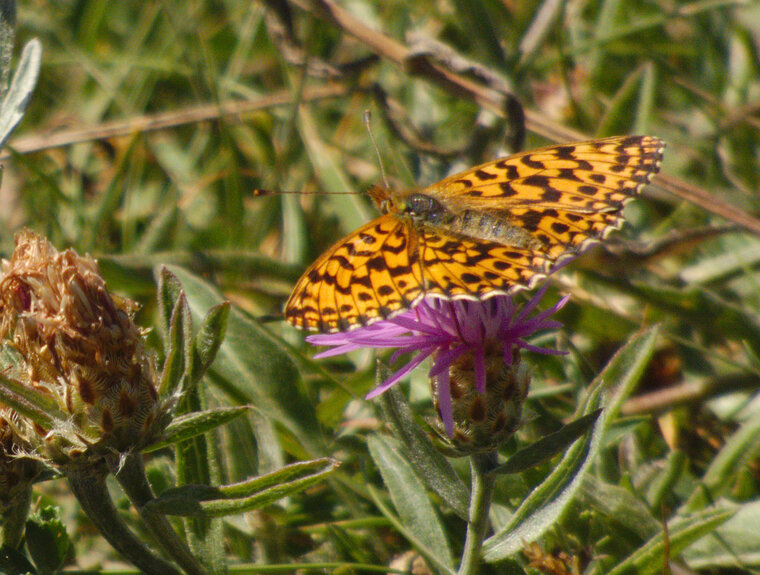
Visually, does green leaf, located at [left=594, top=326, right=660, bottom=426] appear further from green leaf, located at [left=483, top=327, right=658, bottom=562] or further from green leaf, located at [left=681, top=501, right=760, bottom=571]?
green leaf, located at [left=681, top=501, right=760, bottom=571]

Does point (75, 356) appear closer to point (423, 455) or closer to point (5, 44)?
point (423, 455)

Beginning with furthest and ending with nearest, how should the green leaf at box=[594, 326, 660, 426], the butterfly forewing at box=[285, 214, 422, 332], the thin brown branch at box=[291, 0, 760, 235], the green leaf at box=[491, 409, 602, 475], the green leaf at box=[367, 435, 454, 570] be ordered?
the thin brown branch at box=[291, 0, 760, 235] → the green leaf at box=[594, 326, 660, 426] → the green leaf at box=[367, 435, 454, 570] → the butterfly forewing at box=[285, 214, 422, 332] → the green leaf at box=[491, 409, 602, 475]

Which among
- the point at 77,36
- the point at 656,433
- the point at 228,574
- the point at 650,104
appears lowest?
A: the point at 656,433

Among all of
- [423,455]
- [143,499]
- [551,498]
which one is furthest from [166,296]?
[551,498]

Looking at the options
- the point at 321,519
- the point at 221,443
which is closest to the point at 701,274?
the point at 321,519

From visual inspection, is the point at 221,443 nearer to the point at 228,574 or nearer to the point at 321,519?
the point at 228,574

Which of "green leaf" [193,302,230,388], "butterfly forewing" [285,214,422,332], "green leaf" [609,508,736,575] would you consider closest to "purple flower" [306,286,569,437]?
"butterfly forewing" [285,214,422,332]
